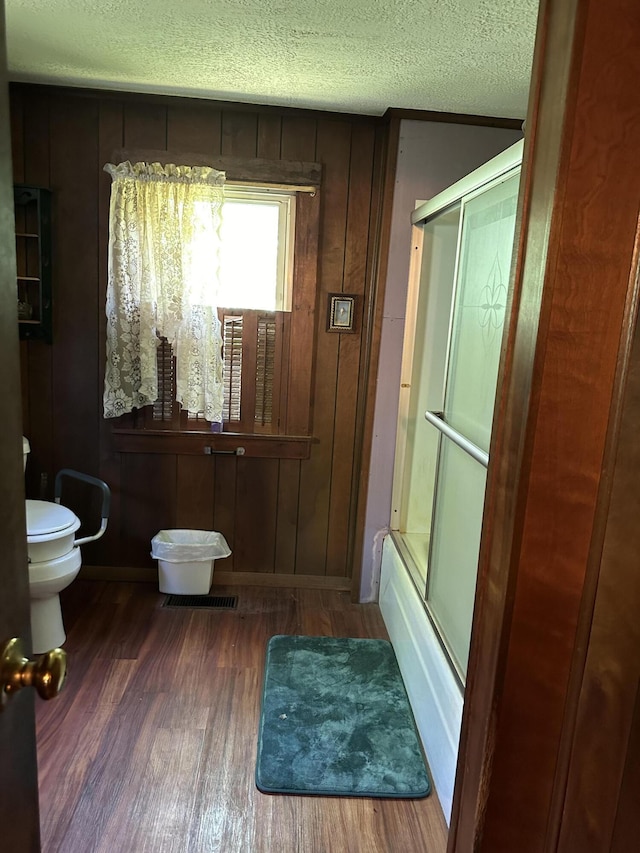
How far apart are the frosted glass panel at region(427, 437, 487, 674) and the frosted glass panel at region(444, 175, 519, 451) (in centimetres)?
12

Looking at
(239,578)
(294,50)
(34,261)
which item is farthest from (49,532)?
(294,50)

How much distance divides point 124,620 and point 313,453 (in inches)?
43.7

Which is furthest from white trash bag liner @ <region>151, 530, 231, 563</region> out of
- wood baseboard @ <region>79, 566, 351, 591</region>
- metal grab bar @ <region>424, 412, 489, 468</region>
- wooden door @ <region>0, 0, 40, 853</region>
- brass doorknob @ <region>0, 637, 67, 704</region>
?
brass doorknob @ <region>0, 637, 67, 704</region>

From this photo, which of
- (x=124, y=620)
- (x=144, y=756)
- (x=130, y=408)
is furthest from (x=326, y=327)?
(x=144, y=756)

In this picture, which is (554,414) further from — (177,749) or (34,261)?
(34,261)

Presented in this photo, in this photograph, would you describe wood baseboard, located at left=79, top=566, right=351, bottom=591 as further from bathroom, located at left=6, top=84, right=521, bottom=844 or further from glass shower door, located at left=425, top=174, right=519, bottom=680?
glass shower door, located at left=425, top=174, right=519, bottom=680

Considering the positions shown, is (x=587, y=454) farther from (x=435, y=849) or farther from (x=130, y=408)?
(x=130, y=408)

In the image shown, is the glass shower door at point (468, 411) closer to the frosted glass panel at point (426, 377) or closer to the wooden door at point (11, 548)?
the frosted glass panel at point (426, 377)

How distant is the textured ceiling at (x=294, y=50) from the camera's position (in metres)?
1.75

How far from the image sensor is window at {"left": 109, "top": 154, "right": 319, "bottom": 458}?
2.75 meters

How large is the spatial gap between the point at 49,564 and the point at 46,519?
17 centimetres

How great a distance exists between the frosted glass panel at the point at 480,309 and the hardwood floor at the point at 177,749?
1159 millimetres

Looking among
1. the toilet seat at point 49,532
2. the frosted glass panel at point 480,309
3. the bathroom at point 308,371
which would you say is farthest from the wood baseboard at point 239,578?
the frosted glass panel at point 480,309

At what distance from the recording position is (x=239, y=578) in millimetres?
3061
